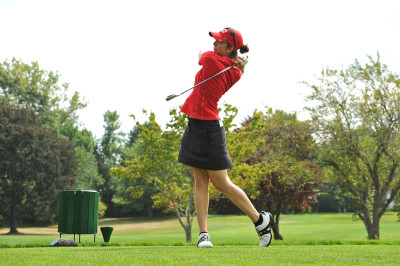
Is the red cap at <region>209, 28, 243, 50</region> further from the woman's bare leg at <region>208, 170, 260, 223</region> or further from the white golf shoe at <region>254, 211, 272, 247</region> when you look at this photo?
the white golf shoe at <region>254, 211, 272, 247</region>

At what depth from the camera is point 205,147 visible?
16.2 ft

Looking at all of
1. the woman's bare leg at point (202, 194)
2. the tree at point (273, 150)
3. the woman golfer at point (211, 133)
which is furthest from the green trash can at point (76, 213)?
the tree at point (273, 150)

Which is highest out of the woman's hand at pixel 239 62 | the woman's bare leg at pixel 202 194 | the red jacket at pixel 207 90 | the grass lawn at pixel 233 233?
the woman's hand at pixel 239 62

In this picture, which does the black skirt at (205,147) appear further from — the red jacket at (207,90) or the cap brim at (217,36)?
the cap brim at (217,36)

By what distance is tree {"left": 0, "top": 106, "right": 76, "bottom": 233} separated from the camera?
34688 mm

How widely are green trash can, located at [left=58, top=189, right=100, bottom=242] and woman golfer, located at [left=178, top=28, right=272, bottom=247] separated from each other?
604 cm

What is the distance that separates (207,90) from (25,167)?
32792 millimetres

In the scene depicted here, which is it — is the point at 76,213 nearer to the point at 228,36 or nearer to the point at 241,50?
the point at 241,50

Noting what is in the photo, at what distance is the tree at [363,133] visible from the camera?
15.5m

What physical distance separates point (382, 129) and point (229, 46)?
38.8 feet

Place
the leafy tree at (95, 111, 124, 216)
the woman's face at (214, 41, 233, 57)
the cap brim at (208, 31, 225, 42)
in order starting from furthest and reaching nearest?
the leafy tree at (95, 111, 124, 216) → the woman's face at (214, 41, 233, 57) → the cap brim at (208, 31, 225, 42)

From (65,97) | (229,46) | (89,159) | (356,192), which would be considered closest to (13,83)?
(65,97)

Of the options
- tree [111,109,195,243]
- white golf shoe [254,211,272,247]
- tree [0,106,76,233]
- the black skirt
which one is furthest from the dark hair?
tree [0,106,76,233]

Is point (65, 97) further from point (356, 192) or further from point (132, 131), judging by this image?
point (356, 192)
